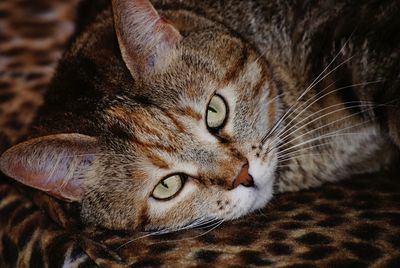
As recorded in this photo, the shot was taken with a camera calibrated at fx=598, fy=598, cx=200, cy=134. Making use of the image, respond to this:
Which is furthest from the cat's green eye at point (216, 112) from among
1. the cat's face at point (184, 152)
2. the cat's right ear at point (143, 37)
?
the cat's right ear at point (143, 37)

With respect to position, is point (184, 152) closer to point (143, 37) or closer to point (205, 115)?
point (205, 115)

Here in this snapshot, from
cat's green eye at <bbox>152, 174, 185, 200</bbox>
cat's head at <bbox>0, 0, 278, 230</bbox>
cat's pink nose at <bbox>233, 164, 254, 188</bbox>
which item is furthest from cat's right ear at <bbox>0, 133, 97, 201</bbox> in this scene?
cat's pink nose at <bbox>233, 164, 254, 188</bbox>

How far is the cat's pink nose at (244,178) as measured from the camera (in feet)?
3.43

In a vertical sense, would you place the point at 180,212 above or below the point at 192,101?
below

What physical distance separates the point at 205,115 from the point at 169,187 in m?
0.14

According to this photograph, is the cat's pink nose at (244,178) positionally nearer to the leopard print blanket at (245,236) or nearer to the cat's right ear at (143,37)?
the leopard print blanket at (245,236)

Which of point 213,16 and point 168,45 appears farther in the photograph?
point 213,16

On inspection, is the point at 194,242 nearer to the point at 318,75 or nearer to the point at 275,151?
the point at 275,151

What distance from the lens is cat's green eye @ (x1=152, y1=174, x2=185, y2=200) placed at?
106cm

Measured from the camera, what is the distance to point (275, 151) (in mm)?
1118

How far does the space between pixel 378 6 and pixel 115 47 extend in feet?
1.67

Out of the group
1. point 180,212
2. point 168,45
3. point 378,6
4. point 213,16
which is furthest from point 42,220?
point 378,6

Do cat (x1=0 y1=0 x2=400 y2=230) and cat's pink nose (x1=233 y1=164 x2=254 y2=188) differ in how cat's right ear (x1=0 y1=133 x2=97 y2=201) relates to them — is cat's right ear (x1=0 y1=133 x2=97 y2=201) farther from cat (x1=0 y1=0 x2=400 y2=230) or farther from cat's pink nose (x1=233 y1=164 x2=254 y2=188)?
cat's pink nose (x1=233 y1=164 x2=254 y2=188)

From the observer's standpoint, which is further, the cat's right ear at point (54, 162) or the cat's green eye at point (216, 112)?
the cat's green eye at point (216, 112)
